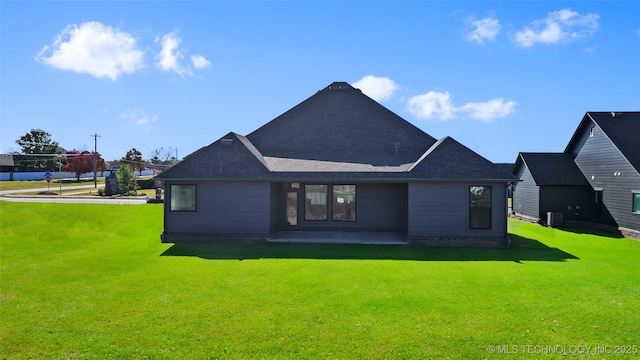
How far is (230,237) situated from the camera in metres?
15.6

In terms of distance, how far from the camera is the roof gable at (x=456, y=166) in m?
14.8

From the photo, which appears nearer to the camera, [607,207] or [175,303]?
[175,303]

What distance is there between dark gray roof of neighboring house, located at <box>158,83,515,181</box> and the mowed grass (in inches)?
124

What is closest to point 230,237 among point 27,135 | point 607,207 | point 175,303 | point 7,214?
point 175,303

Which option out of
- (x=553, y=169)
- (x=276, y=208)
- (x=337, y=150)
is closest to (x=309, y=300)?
(x=276, y=208)

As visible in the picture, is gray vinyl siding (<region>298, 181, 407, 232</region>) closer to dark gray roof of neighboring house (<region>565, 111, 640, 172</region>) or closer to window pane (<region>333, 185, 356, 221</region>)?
window pane (<region>333, 185, 356, 221</region>)

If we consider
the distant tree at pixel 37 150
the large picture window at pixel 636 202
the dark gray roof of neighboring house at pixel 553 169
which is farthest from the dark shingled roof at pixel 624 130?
the distant tree at pixel 37 150

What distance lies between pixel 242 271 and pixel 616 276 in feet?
35.3

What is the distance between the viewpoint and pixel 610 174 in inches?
794

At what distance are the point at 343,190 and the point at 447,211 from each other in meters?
4.91

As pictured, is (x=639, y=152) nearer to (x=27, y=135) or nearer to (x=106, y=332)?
(x=106, y=332)

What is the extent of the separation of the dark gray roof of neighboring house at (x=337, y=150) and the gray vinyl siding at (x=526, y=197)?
8864 mm

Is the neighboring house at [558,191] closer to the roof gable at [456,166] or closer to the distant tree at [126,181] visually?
the roof gable at [456,166]

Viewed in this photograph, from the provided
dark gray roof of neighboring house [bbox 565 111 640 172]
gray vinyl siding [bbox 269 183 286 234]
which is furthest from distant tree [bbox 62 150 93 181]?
dark gray roof of neighboring house [bbox 565 111 640 172]
